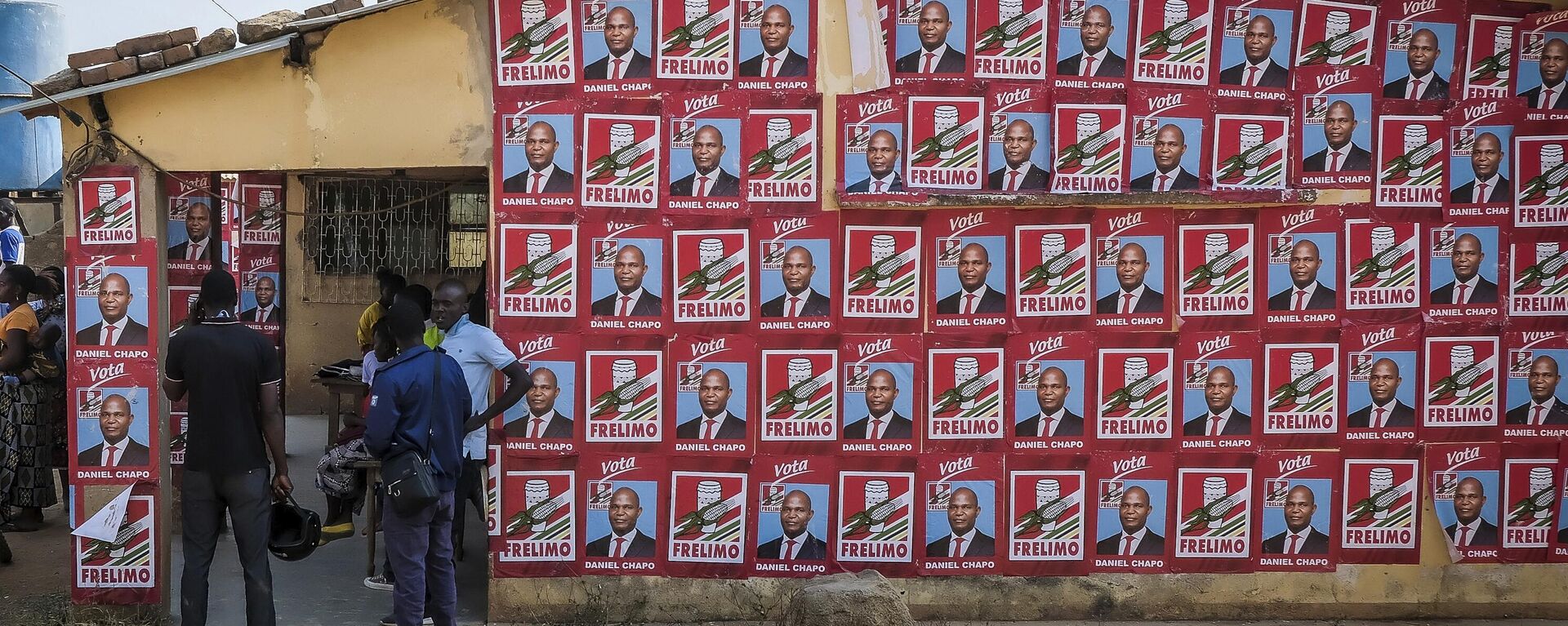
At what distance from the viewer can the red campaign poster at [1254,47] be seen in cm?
595

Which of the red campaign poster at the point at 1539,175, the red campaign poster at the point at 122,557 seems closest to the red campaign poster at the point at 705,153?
the red campaign poster at the point at 122,557

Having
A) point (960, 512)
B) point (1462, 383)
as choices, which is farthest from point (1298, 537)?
point (960, 512)

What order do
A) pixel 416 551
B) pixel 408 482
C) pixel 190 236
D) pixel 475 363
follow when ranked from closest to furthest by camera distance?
pixel 408 482 < pixel 416 551 < pixel 475 363 < pixel 190 236

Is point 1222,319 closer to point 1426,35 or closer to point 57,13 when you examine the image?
Result: point 1426,35

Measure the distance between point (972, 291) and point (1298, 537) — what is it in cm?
216

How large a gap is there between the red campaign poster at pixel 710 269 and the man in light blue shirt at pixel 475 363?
88cm

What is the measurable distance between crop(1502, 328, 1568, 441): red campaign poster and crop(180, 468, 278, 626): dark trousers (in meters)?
6.21

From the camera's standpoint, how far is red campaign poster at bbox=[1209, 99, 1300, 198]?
596 cm

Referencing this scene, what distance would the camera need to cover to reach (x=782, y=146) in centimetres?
587

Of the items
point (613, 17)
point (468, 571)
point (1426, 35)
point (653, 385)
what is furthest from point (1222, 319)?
point (468, 571)

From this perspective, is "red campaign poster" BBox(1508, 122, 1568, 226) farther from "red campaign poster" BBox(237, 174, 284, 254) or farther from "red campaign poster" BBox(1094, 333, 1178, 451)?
"red campaign poster" BBox(237, 174, 284, 254)

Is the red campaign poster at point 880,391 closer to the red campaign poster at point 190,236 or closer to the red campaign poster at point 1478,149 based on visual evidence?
the red campaign poster at point 1478,149

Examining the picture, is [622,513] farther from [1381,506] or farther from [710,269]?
[1381,506]

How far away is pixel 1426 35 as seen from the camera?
19.6ft
